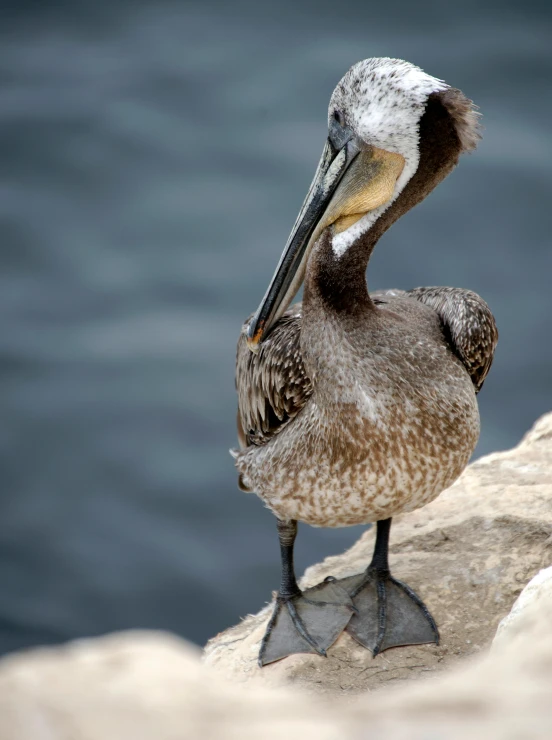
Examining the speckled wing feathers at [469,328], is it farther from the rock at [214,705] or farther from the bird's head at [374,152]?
the rock at [214,705]

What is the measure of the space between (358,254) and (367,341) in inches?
12.0

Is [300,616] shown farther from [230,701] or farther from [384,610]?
[230,701]

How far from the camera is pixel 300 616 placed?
157 inches

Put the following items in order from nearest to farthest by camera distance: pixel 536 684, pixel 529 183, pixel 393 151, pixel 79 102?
pixel 536 684 < pixel 393 151 < pixel 529 183 < pixel 79 102

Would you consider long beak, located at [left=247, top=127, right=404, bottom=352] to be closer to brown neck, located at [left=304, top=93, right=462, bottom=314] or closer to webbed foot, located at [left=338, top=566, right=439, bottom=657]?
brown neck, located at [left=304, top=93, right=462, bottom=314]

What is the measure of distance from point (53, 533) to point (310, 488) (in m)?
3.03

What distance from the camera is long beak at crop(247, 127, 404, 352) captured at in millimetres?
3355

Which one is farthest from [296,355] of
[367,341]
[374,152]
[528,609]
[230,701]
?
[230,701]

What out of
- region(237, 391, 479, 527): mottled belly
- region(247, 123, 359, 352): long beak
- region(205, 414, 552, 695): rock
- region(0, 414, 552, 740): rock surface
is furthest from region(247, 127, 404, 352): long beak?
region(0, 414, 552, 740): rock surface

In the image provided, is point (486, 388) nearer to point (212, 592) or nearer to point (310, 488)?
Answer: point (212, 592)

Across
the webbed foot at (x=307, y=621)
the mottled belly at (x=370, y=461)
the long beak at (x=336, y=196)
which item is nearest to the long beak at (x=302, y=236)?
the long beak at (x=336, y=196)

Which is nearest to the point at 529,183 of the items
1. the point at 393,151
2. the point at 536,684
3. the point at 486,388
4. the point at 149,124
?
the point at 486,388

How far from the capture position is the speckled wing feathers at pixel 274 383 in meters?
3.63

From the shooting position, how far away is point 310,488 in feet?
11.4
